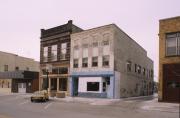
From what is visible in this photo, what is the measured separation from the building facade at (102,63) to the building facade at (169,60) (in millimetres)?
7216

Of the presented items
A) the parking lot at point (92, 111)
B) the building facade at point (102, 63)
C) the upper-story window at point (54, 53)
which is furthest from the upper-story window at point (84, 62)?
the parking lot at point (92, 111)

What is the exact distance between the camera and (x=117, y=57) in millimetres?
33125

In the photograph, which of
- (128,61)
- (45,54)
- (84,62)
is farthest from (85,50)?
(45,54)

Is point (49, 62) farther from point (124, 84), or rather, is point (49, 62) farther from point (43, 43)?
point (124, 84)

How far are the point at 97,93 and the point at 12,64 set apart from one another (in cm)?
3919

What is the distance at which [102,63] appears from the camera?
3309cm

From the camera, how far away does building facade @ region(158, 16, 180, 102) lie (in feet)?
83.4

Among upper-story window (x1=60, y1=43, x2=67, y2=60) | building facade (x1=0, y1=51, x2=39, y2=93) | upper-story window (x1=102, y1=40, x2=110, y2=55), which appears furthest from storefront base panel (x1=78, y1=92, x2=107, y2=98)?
building facade (x1=0, y1=51, x2=39, y2=93)

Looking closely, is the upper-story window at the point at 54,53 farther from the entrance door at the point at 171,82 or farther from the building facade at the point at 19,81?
the entrance door at the point at 171,82

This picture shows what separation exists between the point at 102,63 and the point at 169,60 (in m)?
9.84

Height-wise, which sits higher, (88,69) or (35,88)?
(88,69)

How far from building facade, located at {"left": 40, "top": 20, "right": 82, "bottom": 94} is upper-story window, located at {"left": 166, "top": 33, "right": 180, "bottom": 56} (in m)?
16.2

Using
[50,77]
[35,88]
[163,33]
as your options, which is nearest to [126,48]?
[163,33]

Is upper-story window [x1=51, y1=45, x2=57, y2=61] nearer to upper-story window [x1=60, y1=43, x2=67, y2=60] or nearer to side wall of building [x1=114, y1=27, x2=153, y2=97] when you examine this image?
upper-story window [x1=60, y1=43, x2=67, y2=60]
